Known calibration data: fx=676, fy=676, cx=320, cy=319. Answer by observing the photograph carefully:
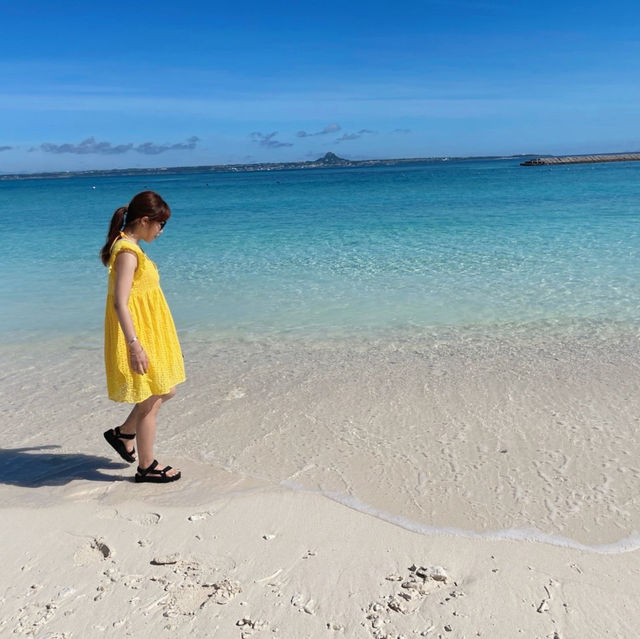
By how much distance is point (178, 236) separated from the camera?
18.8m

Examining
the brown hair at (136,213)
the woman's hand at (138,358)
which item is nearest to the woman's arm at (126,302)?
the woman's hand at (138,358)

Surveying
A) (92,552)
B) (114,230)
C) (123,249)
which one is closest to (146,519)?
(92,552)

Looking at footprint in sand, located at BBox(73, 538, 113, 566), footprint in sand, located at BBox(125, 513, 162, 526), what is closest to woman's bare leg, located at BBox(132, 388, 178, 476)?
footprint in sand, located at BBox(125, 513, 162, 526)

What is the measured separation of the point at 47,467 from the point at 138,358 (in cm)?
119

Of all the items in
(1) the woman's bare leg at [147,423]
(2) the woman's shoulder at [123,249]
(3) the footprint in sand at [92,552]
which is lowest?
(3) the footprint in sand at [92,552]

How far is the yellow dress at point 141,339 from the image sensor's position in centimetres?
345

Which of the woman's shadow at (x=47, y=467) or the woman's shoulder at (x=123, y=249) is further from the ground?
the woman's shoulder at (x=123, y=249)

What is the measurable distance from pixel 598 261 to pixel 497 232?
5.42 meters

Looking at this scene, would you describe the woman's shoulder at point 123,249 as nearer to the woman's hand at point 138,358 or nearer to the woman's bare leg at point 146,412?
the woman's hand at point 138,358

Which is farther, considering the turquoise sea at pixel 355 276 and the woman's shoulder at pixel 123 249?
the turquoise sea at pixel 355 276

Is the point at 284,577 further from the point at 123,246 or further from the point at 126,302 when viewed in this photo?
the point at 123,246

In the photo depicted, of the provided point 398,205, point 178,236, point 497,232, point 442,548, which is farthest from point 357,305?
point 398,205

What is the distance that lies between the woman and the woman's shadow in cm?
61

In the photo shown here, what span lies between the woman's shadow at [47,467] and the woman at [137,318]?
1.99 ft
